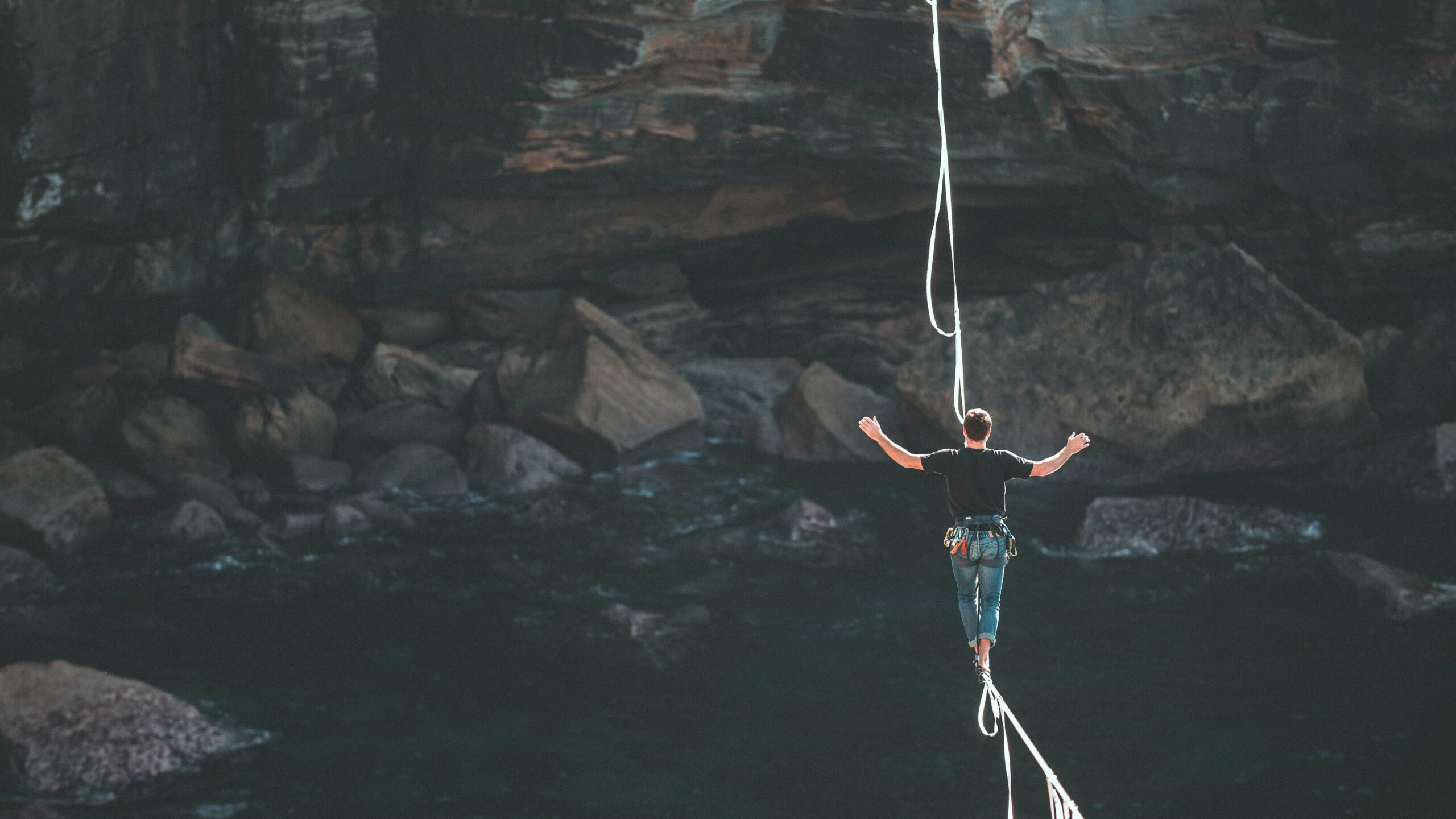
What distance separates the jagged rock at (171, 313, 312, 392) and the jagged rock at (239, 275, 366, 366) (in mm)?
685

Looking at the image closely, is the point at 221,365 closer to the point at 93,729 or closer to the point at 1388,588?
the point at 93,729

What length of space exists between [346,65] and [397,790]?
11022 millimetres

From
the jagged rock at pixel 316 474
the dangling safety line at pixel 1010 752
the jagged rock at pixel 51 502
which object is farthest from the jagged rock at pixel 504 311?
the dangling safety line at pixel 1010 752

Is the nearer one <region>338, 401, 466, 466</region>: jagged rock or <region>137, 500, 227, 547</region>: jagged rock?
<region>137, 500, 227, 547</region>: jagged rock

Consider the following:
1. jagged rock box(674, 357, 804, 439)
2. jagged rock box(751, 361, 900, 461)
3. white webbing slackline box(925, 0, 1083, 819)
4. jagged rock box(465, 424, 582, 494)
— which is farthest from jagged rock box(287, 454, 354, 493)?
white webbing slackline box(925, 0, 1083, 819)

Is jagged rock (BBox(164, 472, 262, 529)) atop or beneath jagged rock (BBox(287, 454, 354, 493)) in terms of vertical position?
atop

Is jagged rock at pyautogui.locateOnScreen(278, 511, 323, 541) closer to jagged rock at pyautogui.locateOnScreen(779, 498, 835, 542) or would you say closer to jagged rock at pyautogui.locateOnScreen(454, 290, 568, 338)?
jagged rock at pyautogui.locateOnScreen(779, 498, 835, 542)

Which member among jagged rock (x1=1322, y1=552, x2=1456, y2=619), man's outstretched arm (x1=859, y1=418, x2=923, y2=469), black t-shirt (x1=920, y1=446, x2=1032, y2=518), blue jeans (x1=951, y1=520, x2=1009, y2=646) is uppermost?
man's outstretched arm (x1=859, y1=418, x2=923, y2=469)

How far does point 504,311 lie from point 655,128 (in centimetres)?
484

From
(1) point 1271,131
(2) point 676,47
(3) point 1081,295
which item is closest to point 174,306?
(2) point 676,47

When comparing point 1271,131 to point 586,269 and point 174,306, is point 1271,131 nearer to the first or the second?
point 586,269

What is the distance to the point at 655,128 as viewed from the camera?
20.2 meters

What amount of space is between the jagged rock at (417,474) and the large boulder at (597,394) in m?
1.48

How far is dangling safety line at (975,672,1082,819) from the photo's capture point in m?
8.11
